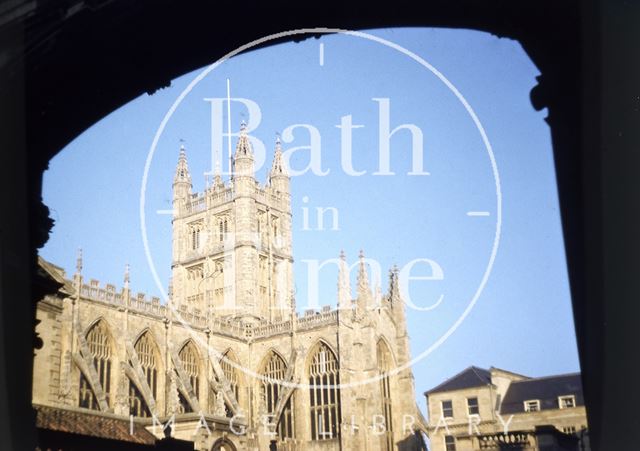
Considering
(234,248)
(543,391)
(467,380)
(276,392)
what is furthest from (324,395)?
(543,391)

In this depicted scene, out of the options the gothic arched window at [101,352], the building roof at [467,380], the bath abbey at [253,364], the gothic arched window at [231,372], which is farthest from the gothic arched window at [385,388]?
the building roof at [467,380]

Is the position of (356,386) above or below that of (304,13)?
below

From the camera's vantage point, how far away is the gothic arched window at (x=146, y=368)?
97.9 feet

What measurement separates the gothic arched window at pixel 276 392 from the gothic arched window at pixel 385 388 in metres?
4.22

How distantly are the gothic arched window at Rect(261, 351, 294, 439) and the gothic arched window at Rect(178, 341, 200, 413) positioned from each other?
9.99ft

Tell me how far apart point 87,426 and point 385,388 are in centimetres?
2044

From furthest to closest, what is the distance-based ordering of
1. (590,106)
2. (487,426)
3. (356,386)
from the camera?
1. (356,386)
2. (487,426)
3. (590,106)

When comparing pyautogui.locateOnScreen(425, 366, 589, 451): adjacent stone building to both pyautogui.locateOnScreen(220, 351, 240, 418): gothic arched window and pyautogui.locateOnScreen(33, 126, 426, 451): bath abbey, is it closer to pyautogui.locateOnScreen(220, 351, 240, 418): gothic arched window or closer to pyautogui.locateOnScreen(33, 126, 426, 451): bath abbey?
pyautogui.locateOnScreen(33, 126, 426, 451): bath abbey

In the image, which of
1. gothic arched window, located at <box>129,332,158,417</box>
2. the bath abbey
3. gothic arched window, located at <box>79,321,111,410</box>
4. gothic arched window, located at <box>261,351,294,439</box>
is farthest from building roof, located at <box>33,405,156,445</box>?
gothic arched window, located at <box>261,351,294,439</box>

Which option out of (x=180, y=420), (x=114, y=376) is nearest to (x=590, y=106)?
(x=180, y=420)

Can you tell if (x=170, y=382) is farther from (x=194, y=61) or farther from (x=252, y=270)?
(x=194, y=61)

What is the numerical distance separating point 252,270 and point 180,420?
21.9 metres

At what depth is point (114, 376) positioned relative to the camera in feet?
95.1

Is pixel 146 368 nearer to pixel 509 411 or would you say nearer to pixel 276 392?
pixel 276 392
